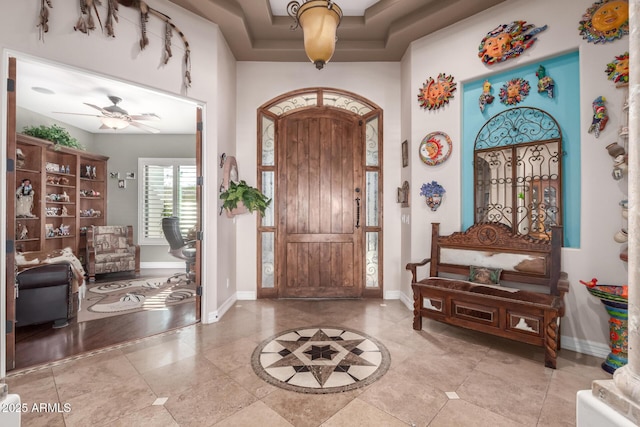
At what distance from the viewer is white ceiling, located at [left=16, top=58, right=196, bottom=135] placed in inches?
156

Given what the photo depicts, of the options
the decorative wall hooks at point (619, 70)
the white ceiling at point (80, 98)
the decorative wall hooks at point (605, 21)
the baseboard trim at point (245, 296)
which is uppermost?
the white ceiling at point (80, 98)

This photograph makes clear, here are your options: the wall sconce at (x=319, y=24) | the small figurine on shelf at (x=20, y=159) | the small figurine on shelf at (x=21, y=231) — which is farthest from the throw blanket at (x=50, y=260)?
the wall sconce at (x=319, y=24)

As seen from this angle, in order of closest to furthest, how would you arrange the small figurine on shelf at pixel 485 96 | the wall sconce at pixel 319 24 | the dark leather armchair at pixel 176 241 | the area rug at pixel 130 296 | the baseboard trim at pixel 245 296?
the wall sconce at pixel 319 24 → the small figurine on shelf at pixel 485 96 → the area rug at pixel 130 296 → the baseboard trim at pixel 245 296 → the dark leather armchair at pixel 176 241

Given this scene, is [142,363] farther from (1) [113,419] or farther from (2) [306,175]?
(2) [306,175]

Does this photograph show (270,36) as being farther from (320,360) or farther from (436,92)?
(320,360)

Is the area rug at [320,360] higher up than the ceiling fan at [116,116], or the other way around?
the ceiling fan at [116,116]

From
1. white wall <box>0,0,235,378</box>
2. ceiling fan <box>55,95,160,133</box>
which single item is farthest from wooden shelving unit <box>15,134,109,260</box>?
white wall <box>0,0,235,378</box>

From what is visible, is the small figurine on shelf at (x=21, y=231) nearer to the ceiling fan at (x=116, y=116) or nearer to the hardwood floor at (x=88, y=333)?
the ceiling fan at (x=116, y=116)

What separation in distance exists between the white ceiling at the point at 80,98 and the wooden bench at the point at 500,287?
3.44 m

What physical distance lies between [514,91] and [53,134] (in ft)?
22.7

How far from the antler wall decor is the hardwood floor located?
267 centimetres

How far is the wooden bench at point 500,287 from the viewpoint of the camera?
2.41m

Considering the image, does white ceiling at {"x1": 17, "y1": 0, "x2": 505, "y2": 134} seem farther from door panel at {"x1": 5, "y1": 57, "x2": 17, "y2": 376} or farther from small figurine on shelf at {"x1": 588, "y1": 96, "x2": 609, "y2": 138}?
small figurine on shelf at {"x1": 588, "y1": 96, "x2": 609, "y2": 138}

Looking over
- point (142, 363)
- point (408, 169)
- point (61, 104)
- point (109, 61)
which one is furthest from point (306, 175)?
point (61, 104)
